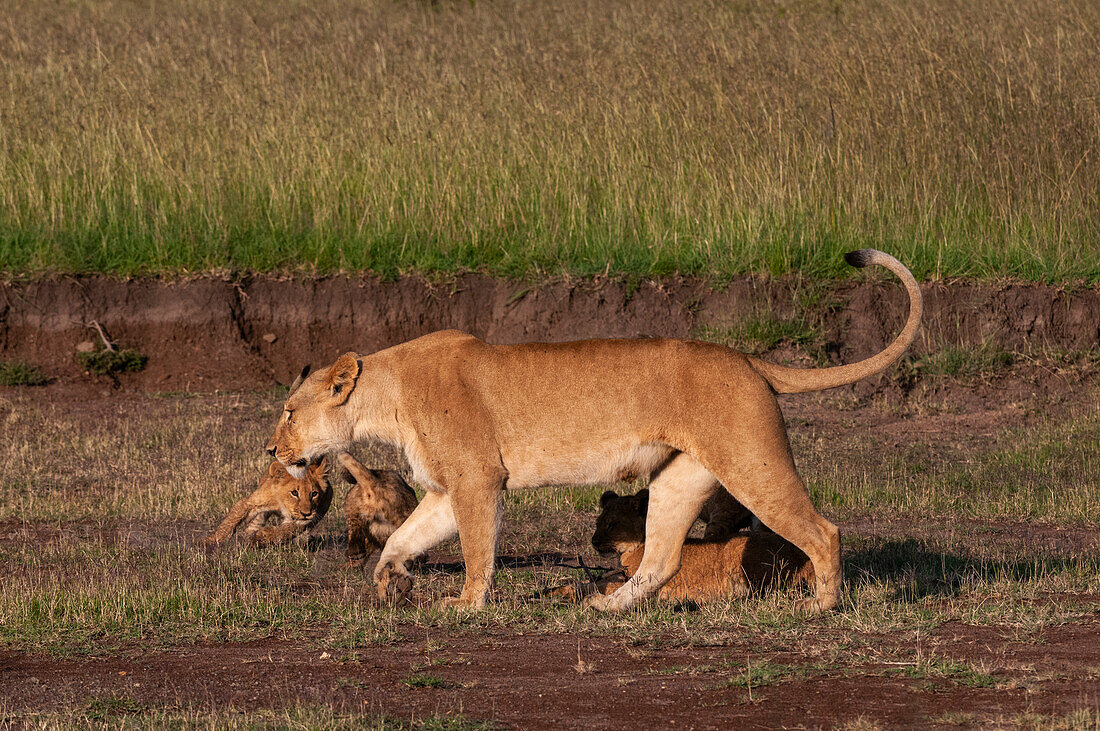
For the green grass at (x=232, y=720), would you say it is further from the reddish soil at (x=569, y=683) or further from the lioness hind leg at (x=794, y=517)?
the lioness hind leg at (x=794, y=517)

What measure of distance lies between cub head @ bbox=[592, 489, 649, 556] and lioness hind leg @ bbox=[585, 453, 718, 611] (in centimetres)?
65

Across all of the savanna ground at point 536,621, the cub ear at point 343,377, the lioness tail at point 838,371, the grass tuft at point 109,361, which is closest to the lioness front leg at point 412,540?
the savanna ground at point 536,621

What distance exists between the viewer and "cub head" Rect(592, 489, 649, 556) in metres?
7.36

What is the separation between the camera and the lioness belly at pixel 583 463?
640 centimetres

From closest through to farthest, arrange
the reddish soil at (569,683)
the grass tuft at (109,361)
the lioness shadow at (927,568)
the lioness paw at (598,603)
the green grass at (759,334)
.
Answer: the reddish soil at (569,683) < the lioness paw at (598,603) < the lioness shadow at (927,568) < the green grass at (759,334) < the grass tuft at (109,361)

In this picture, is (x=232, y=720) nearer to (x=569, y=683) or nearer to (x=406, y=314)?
(x=569, y=683)

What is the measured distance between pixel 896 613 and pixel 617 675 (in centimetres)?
155

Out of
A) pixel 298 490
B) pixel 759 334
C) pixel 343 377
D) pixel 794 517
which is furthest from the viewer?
pixel 759 334

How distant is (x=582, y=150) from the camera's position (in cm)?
1432

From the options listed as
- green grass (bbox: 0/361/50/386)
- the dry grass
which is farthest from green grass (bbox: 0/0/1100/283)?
the dry grass

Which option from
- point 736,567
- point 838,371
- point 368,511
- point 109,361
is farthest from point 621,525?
point 109,361

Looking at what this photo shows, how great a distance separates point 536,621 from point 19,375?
800 cm

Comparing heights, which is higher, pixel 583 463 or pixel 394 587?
pixel 583 463

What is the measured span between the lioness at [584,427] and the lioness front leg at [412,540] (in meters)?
0.01
